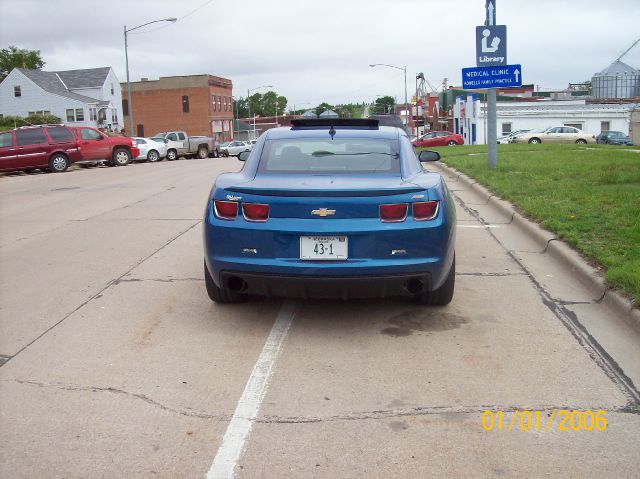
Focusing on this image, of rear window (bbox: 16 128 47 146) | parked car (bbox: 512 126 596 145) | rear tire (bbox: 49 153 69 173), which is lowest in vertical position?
rear tire (bbox: 49 153 69 173)

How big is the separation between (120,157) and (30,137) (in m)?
4.78

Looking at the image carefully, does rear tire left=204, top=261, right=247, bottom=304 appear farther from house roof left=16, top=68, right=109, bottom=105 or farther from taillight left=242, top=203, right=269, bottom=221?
house roof left=16, top=68, right=109, bottom=105

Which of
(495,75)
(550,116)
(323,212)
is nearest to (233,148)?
(550,116)

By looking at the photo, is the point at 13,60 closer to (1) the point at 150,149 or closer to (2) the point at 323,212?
(1) the point at 150,149

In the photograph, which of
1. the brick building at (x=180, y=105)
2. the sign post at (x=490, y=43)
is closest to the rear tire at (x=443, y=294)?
the sign post at (x=490, y=43)

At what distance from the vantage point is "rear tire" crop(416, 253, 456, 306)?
545 cm

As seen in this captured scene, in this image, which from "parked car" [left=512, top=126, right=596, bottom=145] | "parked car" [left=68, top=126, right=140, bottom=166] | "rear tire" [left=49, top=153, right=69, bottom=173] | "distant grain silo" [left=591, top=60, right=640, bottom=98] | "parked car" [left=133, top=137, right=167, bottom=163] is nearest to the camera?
"rear tire" [left=49, top=153, right=69, bottom=173]

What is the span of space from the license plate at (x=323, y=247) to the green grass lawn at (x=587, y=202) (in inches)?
93.2

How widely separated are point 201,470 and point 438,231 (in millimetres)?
2562

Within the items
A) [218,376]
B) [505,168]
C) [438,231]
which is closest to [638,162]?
[505,168]

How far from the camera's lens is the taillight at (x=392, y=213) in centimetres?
487

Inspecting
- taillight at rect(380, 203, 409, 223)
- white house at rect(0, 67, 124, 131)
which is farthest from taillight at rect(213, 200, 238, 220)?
white house at rect(0, 67, 124, 131)

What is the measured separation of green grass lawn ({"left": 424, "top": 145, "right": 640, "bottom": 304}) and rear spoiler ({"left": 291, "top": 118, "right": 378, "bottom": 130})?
2608 mm

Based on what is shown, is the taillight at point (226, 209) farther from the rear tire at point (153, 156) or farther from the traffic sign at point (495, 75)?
the rear tire at point (153, 156)
